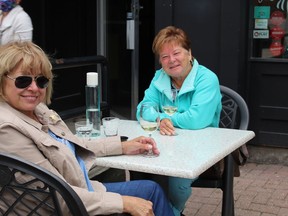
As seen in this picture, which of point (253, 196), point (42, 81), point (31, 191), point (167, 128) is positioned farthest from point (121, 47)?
point (31, 191)

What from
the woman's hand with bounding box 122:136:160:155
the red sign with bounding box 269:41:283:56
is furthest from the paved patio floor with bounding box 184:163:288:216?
the woman's hand with bounding box 122:136:160:155

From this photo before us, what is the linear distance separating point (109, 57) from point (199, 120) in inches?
136

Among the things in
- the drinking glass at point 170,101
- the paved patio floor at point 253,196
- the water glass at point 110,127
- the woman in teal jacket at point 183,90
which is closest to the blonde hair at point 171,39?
the woman in teal jacket at point 183,90

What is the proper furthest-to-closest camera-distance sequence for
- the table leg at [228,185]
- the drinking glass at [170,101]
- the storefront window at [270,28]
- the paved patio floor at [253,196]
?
the storefront window at [270,28], the paved patio floor at [253,196], the drinking glass at [170,101], the table leg at [228,185]

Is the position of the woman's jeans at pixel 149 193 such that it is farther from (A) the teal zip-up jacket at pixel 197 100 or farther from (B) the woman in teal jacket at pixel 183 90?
(A) the teal zip-up jacket at pixel 197 100

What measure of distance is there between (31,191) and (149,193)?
2.64 ft

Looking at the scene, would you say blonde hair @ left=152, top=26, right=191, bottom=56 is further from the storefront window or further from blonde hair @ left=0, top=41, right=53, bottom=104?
the storefront window

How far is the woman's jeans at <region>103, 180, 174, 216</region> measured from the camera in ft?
8.50

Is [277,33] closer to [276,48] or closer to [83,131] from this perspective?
[276,48]

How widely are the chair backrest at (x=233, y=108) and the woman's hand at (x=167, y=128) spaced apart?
562 mm

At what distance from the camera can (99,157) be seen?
2623 mm

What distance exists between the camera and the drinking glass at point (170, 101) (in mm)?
3160

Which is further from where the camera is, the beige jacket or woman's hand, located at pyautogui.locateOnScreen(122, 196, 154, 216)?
woman's hand, located at pyautogui.locateOnScreen(122, 196, 154, 216)

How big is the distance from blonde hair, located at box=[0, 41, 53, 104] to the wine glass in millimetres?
796
